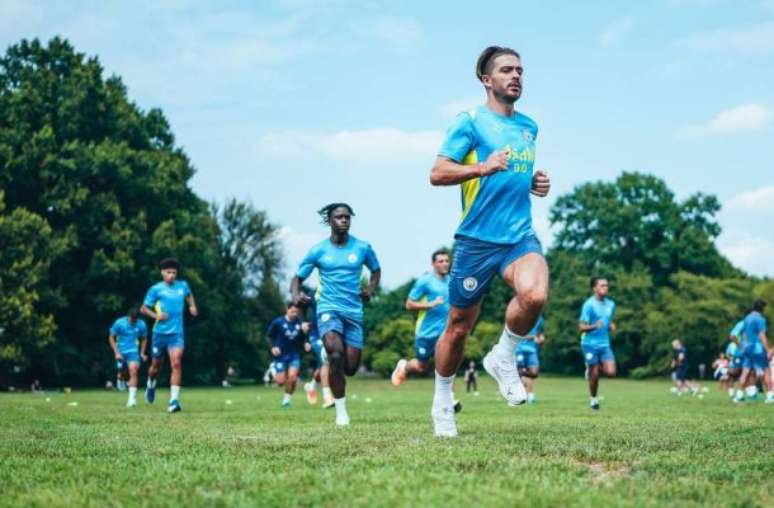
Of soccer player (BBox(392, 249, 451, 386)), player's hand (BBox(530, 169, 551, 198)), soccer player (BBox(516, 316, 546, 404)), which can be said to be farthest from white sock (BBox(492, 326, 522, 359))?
soccer player (BBox(516, 316, 546, 404))

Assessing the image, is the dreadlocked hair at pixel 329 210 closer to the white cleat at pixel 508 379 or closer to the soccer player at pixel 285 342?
the white cleat at pixel 508 379

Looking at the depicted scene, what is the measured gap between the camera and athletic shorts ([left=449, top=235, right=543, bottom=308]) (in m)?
7.69

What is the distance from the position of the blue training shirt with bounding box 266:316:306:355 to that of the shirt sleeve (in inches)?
570

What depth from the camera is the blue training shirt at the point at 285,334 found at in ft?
71.9

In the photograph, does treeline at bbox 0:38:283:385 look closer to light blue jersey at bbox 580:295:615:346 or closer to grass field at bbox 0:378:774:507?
light blue jersey at bbox 580:295:615:346

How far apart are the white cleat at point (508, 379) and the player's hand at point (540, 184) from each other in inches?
55.7

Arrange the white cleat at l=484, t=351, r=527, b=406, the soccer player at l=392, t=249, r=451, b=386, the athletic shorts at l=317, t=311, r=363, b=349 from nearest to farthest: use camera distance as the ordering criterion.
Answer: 1. the white cleat at l=484, t=351, r=527, b=406
2. the athletic shorts at l=317, t=311, r=363, b=349
3. the soccer player at l=392, t=249, r=451, b=386

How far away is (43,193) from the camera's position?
141 feet

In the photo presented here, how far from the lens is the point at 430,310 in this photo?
597 inches

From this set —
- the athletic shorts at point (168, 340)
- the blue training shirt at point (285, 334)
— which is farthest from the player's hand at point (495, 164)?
the blue training shirt at point (285, 334)

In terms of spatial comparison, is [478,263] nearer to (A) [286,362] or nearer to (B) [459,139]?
(B) [459,139]

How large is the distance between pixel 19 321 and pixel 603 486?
36.8 m

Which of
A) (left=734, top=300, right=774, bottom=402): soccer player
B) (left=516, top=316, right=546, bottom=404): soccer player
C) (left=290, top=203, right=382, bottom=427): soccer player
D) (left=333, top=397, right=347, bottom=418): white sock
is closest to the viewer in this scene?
(left=333, top=397, right=347, bottom=418): white sock

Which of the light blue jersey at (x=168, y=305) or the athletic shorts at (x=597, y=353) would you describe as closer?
the light blue jersey at (x=168, y=305)
